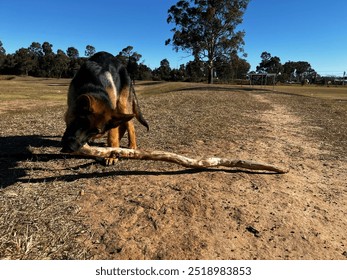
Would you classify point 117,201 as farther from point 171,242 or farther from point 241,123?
point 241,123

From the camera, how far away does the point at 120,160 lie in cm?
579

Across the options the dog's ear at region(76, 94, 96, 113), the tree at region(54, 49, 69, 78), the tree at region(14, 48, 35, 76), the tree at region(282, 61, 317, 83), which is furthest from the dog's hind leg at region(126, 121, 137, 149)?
the tree at region(282, 61, 317, 83)

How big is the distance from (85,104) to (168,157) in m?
1.55

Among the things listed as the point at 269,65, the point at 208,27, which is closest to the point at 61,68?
the point at 208,27

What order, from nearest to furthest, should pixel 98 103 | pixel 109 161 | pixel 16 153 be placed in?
pixel 98 103 < pixel 109 161 < pixel 16 153

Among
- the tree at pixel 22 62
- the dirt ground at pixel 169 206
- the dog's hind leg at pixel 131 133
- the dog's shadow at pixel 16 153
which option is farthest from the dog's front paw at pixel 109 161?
the tree at pixel 22 62

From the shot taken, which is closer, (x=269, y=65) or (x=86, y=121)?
(x=86, y=121)

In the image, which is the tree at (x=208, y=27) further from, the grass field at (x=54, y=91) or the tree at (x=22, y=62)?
the tree at (x=22, y=62)

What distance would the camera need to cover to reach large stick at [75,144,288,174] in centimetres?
435

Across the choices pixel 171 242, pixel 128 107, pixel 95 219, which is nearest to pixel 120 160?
pixel 128 107

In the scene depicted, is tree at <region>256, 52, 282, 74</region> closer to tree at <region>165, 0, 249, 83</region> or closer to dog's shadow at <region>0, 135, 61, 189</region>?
tree at <region>165, 0, 249, 83</region>

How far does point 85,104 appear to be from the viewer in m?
3.88

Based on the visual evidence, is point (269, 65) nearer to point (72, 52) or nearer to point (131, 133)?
point (72, 52)

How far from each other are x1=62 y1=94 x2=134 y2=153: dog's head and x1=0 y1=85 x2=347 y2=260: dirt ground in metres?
0.79
